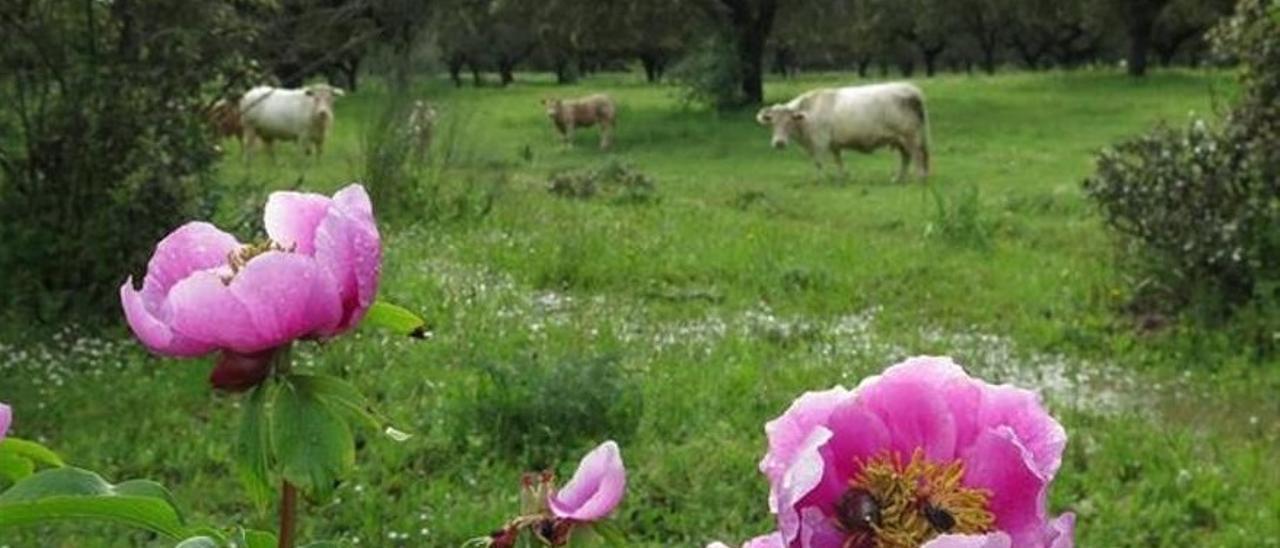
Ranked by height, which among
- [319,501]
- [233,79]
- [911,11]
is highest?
[319,501]

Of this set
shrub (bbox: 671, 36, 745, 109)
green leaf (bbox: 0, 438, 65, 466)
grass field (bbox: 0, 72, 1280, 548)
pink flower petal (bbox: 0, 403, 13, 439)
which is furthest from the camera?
shrub (bbox: 671, 36, 745, 109)

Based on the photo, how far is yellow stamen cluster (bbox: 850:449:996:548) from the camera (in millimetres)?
880

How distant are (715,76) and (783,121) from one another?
747 centimetres

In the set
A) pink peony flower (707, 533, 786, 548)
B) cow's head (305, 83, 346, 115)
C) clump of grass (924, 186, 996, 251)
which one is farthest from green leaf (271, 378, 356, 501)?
cow's head (305, 83, 346, 115)

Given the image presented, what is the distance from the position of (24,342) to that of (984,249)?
24.8 feet

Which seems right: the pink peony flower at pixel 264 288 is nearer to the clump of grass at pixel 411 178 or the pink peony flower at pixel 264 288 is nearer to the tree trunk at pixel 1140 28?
the clump of grass at pixel 411 178

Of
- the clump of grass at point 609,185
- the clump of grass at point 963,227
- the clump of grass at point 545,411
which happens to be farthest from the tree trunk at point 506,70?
the clump of grass at point 545,411

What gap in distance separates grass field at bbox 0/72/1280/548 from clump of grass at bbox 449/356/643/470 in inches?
0.4

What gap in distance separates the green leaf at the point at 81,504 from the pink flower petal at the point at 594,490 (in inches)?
10.5

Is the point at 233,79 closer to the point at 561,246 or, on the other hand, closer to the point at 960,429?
the point at 561,246

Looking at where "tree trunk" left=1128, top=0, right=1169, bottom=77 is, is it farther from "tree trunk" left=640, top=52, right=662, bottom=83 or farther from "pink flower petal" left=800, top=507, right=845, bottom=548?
"pink flower petal" left=800, top=507, right=845, bottom=548

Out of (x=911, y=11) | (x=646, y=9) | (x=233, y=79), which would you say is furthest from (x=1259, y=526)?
(x=911, y=11)

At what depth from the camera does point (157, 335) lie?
3.64 feet

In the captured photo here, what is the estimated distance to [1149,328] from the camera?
10258 millimetres
